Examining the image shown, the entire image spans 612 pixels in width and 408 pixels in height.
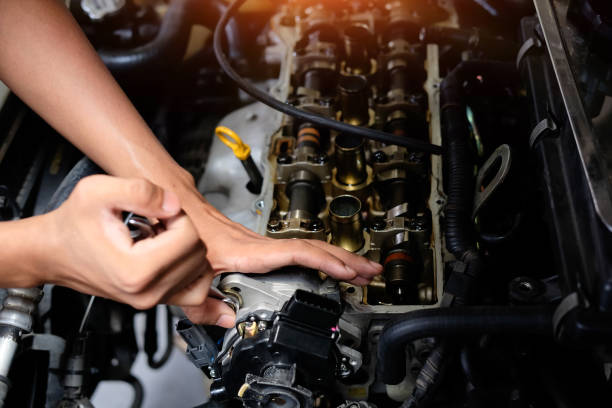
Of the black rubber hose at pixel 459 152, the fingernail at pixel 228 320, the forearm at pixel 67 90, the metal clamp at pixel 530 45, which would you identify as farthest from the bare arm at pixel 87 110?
the metal clamp at pixel 530 45

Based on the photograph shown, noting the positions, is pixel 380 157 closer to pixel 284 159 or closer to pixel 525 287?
pixel 284 159

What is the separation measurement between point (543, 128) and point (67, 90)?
1017mm

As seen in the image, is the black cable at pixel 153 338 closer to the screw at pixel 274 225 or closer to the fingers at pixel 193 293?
the screw at pixel 274 225

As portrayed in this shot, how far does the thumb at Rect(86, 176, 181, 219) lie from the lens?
2.65 feet

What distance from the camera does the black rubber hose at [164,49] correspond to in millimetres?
1969

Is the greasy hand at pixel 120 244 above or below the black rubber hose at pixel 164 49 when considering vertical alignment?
above

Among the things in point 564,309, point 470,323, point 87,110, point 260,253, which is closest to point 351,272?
point 260,253

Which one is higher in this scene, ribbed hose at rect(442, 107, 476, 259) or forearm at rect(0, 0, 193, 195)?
forearm at rect(0, 0, 193, 195)

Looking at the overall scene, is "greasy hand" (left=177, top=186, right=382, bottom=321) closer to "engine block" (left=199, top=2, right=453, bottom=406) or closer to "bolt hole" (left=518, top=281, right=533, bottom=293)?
"engine block" (left=199, top=2, right=453, bottom=406)

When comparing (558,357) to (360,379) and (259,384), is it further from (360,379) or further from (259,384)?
(259,384)

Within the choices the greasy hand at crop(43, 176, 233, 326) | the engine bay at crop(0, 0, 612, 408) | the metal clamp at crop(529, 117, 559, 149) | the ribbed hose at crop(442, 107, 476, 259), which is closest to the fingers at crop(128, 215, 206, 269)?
the greasy hand at crop(43, 176, 233, 326)

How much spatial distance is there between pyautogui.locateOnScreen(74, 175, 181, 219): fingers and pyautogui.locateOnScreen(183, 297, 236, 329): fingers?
0.40m

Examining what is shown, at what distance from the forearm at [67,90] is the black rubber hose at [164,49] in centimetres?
71

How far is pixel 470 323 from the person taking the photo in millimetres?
954
